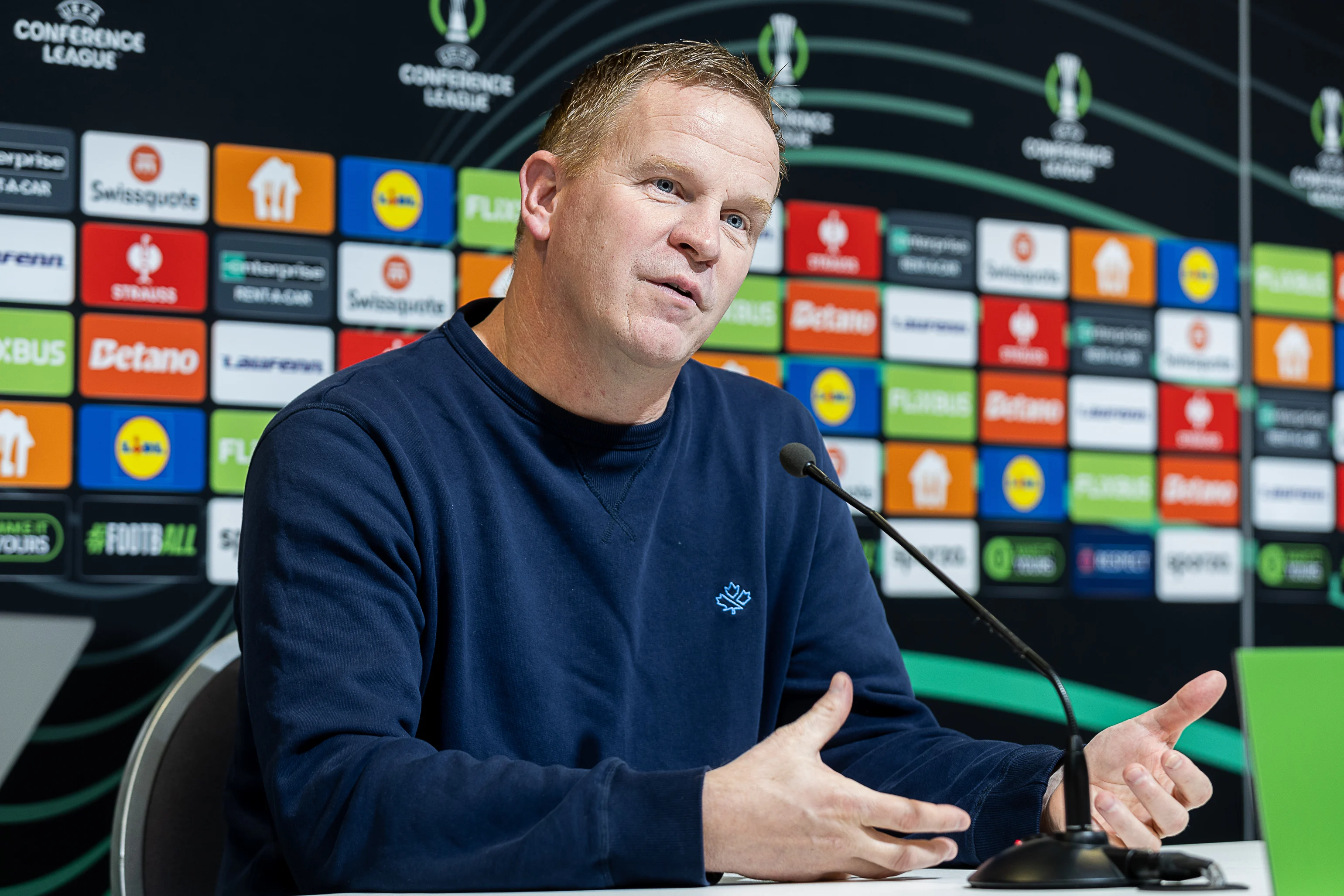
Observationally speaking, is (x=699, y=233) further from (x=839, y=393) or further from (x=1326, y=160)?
(x=1326, y=160)

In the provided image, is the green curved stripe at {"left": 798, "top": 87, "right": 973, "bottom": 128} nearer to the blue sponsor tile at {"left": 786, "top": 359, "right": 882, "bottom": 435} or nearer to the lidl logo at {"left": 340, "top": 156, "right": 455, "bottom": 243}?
the blue sponsor tile at {"left": 786, "top": 359, "right": 882, "bottom": 435}

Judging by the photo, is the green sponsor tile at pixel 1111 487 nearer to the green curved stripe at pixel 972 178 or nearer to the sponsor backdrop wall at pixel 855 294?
the sponsor backdrop wall at pixel 855 294

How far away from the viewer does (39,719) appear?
5.82 feet

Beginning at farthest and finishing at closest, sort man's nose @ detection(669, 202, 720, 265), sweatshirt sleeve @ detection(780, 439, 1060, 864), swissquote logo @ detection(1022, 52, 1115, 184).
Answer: swissquote logo @ detection(1022, 52, 1115, 184), man's nose @ detection(669, 202, 720, 265), sweatshirt sleeve @ detection(780, 439, 1060, 864)

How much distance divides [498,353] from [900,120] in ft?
4.23

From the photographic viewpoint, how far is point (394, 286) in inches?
79.5

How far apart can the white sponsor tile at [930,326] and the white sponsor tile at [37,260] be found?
1.34 m

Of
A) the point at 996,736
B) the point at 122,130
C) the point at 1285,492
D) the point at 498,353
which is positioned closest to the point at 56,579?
the point at 122,130

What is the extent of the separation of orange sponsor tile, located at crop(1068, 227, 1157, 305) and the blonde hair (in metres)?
1.28

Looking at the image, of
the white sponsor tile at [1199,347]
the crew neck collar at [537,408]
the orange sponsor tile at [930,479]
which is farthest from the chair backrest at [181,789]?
the white sponsor tile at [1199,347]

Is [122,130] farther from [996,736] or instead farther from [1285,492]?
[1285,492]

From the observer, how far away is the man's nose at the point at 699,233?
129 centimetres

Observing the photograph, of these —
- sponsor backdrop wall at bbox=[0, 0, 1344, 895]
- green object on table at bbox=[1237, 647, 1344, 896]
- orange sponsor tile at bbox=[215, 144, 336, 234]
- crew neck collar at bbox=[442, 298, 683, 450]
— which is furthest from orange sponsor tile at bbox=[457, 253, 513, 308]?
green object on table at bbox=[1237, 647, 1344, 896]

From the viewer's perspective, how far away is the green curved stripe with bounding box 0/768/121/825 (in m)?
1.75
